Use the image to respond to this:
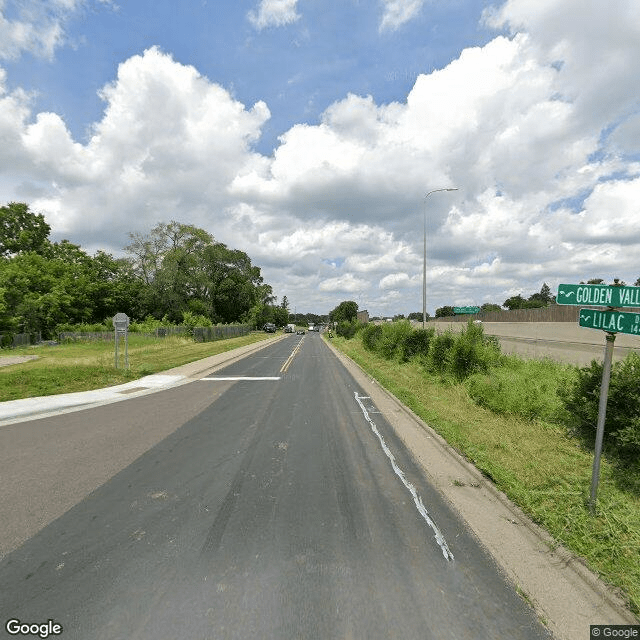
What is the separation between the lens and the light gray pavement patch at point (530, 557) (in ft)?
9.77

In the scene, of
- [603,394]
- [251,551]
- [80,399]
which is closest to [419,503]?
[251,551]

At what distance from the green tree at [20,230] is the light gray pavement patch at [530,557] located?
230 feet

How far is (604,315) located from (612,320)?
11cm

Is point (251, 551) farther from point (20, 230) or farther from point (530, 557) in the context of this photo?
point (20, 230)

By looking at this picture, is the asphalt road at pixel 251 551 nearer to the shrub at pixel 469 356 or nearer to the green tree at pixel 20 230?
the shrub at pixel 469 356

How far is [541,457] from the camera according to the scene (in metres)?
6.32

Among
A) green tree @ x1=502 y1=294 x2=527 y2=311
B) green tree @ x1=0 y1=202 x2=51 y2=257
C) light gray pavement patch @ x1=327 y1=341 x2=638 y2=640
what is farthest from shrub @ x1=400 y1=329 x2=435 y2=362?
green tree @ x1=502 y1=294 x2=527 y2=311

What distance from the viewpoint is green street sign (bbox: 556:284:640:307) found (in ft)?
13.2

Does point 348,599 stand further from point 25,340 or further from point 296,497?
point 25,340

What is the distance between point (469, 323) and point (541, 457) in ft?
30.0

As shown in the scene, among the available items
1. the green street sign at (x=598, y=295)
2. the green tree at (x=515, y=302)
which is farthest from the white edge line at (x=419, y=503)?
the green tree at (x=515, y=302)

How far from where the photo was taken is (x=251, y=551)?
3725 millimetres

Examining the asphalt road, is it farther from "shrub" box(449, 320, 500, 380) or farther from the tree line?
the tree line

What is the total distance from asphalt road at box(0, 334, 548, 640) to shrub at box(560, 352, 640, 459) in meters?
3.48
